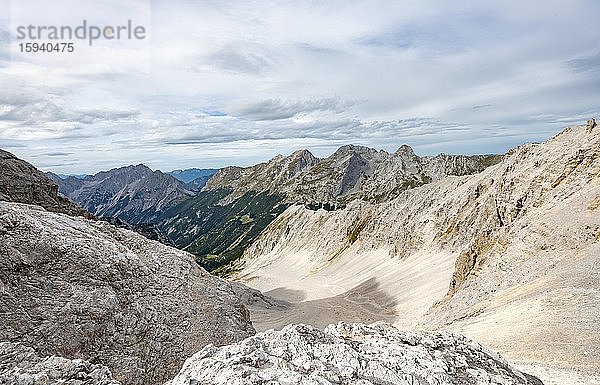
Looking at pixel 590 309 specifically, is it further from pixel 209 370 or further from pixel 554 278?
pixel 209 370

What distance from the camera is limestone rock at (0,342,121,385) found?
848 centimetres

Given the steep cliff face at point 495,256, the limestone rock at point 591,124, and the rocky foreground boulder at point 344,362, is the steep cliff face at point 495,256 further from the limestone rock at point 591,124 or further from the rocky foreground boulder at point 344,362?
the rocky foreground boulder at point 344,362

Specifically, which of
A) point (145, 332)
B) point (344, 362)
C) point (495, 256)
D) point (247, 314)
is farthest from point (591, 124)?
point (145, 332)

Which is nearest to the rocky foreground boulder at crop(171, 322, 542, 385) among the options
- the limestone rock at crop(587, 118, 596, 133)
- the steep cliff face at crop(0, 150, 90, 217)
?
the steep cliff face at crop(0, 150, 90, 217)

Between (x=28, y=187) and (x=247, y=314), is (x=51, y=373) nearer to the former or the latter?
(x=247, y=314)

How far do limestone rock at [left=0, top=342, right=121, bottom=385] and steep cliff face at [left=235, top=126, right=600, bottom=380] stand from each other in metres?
17.6

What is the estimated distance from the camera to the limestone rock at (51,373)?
848 cm

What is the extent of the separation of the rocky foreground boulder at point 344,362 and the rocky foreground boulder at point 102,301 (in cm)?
631

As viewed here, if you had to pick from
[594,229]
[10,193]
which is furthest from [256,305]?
[594,229]

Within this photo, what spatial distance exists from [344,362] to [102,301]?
9825 mm

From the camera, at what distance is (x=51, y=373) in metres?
8.69

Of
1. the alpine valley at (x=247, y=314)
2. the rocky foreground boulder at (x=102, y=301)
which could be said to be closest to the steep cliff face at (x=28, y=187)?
the alpine valley at (x=247, y=314)

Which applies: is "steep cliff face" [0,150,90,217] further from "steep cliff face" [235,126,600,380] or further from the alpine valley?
"steep cliff face" [235,126,600,380]

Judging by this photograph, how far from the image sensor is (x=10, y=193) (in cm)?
3008
